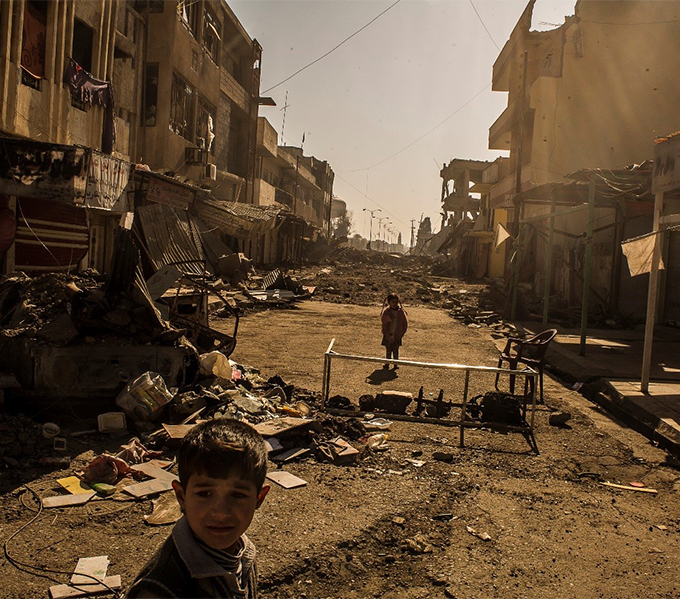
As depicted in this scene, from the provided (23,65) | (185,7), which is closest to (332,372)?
(23,65)

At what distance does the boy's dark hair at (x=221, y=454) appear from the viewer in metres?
1.57

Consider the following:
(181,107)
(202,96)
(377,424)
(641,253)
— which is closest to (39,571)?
(377,424)

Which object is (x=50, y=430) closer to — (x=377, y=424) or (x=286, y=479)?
(x=286, y=479)

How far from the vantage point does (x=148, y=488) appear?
179 inches

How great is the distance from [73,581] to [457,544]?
2.35 metres

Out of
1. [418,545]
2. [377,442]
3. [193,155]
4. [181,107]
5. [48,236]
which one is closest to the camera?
[418,545]

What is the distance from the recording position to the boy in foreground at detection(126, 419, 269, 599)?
1482 millimetres

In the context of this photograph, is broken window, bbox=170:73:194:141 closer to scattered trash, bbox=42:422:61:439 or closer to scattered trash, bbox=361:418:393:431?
scattered trash, bbox=361:418:393:431

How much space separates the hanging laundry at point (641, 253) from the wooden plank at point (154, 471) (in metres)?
6.65

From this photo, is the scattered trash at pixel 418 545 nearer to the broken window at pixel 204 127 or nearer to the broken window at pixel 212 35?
the broken window at pixel 204 127

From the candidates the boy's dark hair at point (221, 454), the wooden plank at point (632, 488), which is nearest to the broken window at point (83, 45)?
the wooden plank at point (632, 488)

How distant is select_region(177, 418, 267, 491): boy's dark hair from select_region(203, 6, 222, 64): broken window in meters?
24.9

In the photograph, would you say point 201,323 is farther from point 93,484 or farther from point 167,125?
point 167,125

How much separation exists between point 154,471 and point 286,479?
3.59ft
